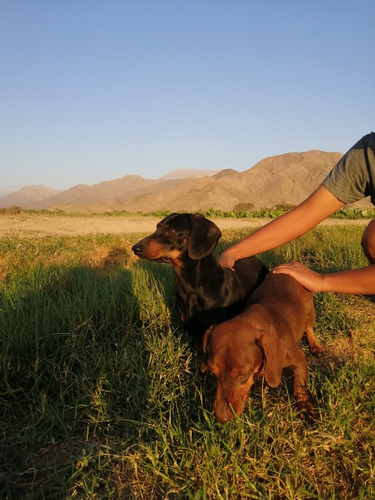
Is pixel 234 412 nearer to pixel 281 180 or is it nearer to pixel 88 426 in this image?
pixel 88 426

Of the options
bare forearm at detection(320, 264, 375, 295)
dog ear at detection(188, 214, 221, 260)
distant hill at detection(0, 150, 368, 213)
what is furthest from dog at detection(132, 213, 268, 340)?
distant hill at detection(0, 150, 368, 213)

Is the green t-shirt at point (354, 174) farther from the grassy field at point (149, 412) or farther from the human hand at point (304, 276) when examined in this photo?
the grassy field at point (149, 412)

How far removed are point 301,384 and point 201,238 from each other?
135 centimetres

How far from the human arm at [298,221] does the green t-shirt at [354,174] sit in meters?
0.06

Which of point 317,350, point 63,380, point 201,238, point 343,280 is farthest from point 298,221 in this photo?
point 63,380

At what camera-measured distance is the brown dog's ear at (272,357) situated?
1932 millimetres

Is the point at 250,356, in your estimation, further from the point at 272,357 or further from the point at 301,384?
the point at 301,384

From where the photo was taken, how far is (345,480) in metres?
1.71

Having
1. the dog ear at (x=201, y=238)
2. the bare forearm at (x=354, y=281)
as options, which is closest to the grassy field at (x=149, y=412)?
the bare forearm at (x=354, y=281)

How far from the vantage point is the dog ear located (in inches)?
118

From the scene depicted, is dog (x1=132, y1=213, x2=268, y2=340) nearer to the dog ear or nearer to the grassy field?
the dog ear

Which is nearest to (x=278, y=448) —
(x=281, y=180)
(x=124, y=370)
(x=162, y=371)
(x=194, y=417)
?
(x=194, y=417)

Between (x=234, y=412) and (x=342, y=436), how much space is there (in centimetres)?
55

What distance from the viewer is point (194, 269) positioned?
309cm
